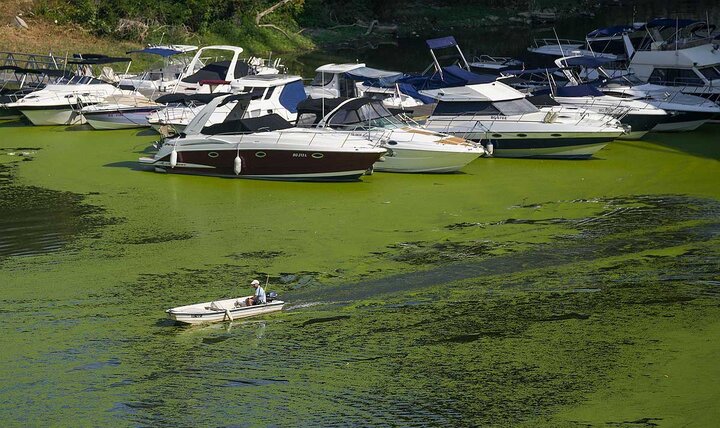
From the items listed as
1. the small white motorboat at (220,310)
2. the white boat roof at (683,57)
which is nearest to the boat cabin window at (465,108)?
the white boat roof at (683,57)

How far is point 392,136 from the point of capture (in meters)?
25.7

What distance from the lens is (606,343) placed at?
14.5 metres

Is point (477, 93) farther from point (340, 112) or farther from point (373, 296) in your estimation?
point (373, 296)

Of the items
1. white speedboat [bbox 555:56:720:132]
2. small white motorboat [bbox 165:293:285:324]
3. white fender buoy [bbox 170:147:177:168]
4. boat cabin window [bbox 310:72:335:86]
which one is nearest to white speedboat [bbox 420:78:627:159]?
white speedboat [bbox 555:56:720:132]

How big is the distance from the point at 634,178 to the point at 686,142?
15.9ft

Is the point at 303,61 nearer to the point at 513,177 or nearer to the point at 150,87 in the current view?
the point at 150,87

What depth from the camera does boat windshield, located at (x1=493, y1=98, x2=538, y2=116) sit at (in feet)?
91.4

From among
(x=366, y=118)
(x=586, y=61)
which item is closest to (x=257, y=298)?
(x=366, y=118)

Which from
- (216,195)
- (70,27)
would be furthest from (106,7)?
(216,195)

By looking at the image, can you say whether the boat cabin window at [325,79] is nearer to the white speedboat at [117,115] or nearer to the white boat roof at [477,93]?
the white speedboat at [117,115]

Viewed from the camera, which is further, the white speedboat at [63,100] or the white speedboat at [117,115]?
the white speedboat at [63,100]

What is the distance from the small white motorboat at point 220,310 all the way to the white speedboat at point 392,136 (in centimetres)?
984

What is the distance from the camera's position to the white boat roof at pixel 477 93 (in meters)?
28.1

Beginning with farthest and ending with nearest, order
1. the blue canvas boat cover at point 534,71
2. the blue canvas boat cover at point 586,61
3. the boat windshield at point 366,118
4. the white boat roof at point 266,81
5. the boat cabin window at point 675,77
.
A: the blue canvas boat cover at point 586,61 < the blue canvas boat cover at point 534,71 < the boat cabin window at point 675,77 < the white boat roof at point 266,81 < the boat windshield at point 366,118
